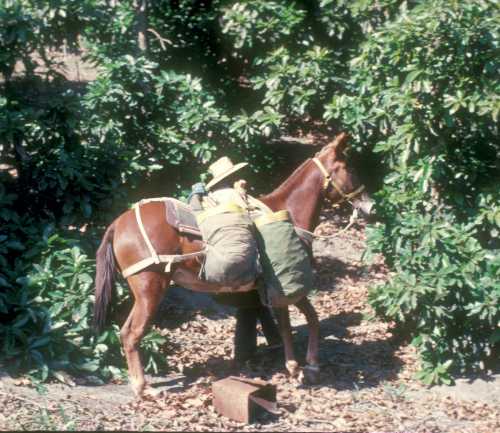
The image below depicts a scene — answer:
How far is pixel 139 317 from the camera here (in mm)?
6676

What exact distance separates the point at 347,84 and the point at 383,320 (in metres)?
3.04

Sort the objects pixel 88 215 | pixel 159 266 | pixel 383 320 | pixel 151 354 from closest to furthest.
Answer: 1. pixel 159 266
2. pixel 151 354
3. pixel 88 215
4. pixel 383 320

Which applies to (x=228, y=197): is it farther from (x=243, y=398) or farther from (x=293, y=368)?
(x=243, y=398)

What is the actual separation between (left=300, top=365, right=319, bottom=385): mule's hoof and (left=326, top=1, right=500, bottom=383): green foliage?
3.17 ft

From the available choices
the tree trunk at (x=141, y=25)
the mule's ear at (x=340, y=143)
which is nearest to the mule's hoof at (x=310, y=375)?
the mule's ear at (x=340, y=143)

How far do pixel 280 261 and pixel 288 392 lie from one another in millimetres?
1192

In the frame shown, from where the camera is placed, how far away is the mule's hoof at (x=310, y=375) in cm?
717

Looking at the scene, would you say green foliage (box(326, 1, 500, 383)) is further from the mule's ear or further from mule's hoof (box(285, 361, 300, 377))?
mule's hoof (box(285, 361, 300, 377))

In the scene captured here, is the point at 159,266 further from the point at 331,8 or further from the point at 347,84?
the point at 331,8

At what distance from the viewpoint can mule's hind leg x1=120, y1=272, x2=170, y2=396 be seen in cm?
664

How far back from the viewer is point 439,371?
7.28 m

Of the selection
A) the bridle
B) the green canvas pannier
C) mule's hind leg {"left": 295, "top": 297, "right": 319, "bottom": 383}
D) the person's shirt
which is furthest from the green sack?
the bridle

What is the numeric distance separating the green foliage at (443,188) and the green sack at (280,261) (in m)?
1.12

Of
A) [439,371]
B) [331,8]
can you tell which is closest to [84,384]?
[439,371]
